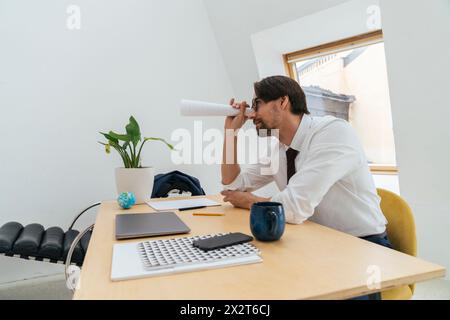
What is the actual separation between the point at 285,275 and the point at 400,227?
71cm

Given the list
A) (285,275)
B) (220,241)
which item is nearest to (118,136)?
(220,241)

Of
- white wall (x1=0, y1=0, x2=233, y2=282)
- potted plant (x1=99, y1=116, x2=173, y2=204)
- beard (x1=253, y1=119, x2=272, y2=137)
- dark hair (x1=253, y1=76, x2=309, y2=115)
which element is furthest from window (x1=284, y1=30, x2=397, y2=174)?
potted plant (x1=99, y1=116, x2=173, y2=204)

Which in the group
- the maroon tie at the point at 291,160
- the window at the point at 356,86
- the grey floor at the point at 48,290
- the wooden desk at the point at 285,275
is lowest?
the grey floor at the point at 48,290

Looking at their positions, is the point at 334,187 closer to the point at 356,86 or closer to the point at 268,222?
the point at 268,222

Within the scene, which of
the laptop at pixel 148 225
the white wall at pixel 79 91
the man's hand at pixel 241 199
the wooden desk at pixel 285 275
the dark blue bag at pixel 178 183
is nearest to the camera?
the wooden desk at pixel 285 275

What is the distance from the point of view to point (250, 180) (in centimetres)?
171

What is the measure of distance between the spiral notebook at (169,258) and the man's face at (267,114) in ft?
2.50

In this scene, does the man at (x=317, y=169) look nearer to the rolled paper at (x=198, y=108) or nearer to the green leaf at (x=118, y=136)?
the rolled paper at (x=198, y=108)

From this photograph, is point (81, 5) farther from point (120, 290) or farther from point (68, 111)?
point (120, 290)

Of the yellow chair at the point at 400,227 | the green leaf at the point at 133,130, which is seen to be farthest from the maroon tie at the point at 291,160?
the green leaf at the point at 133,130

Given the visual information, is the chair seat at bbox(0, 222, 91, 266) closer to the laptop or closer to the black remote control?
the laptop

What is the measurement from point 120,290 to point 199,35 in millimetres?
2589

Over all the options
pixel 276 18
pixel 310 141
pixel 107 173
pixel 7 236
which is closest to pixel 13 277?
pixel 7 236

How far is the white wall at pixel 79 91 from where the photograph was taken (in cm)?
220
